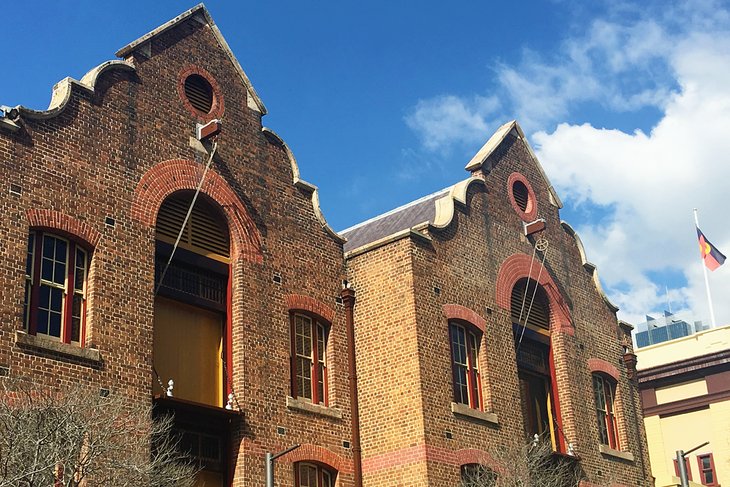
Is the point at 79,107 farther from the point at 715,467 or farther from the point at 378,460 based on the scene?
the point at 715,467

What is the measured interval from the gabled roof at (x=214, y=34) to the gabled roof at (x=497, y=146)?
24.7 ft

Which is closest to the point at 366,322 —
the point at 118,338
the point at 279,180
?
the point at 279,180

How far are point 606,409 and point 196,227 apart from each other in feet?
51.4

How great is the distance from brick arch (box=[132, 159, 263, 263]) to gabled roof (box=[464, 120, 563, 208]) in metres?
8.82

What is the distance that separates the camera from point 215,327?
22906mm

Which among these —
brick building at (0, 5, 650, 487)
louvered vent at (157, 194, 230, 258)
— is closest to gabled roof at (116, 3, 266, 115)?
brick building at (0, 5, 650, 487)

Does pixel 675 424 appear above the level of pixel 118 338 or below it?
above

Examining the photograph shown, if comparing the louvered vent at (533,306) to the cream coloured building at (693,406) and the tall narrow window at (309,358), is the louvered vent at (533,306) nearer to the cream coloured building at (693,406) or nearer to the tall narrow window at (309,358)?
the tall narrow window at (309,358)

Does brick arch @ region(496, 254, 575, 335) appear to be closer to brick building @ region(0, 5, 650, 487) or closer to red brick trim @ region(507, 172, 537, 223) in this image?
brick building @ region(0, 5, 650, 487)

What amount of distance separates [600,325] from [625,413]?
2.88 meters

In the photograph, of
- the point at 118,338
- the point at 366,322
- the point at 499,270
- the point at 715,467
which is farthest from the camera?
the point at 715,467

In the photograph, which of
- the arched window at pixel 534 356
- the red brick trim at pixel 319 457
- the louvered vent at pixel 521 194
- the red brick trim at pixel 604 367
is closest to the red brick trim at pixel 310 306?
the red brick trim at pixel 319 457

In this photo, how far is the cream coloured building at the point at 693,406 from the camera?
44.5 metres

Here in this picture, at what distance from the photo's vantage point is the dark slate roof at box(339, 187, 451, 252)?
30.4 metres
